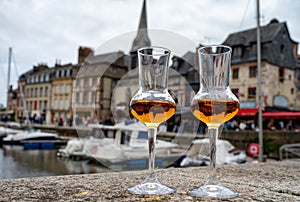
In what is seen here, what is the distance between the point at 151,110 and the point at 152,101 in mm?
35

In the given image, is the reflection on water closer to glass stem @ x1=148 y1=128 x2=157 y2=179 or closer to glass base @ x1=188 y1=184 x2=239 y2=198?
glass stem @ x1=148 y1=128 x2=157 y2=179

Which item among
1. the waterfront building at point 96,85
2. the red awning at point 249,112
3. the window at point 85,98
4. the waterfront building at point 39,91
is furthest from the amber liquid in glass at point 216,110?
the waterfront building at point 39,91

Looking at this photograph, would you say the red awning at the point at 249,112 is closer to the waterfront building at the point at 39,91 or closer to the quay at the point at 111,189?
the quay at the point at 111,189

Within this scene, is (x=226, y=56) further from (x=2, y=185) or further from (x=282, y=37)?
(x=282, y=37)

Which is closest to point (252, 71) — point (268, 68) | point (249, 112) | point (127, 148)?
point (268, 68)

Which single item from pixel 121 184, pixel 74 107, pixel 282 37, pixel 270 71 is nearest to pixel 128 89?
pixel 74 107

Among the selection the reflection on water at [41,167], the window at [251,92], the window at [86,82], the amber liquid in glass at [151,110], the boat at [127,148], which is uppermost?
the window at [251,92]

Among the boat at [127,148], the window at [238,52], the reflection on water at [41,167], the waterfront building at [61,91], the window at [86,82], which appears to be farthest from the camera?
the waterfront building at [61,91]

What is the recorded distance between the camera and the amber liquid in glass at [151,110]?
117 centimetres

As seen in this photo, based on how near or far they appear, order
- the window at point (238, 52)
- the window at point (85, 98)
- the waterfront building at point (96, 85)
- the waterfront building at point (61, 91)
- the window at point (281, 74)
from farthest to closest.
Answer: the waterfront building at point (61, 91)
the window at point (238, 52)
the window at point (281, 74)
the window at point (85, 98)
the waterfront building at point (96, 85)

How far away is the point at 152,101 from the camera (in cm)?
117

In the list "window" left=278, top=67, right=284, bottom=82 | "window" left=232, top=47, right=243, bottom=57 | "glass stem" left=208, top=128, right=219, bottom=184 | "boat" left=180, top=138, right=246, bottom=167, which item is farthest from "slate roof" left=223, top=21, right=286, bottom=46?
"glass stem" left=208, top=128, right=219, bottom=184

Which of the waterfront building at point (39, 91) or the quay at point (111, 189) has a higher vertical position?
the waterfront building at point (39, 91)

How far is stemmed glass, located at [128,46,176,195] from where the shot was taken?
3.81 ft
